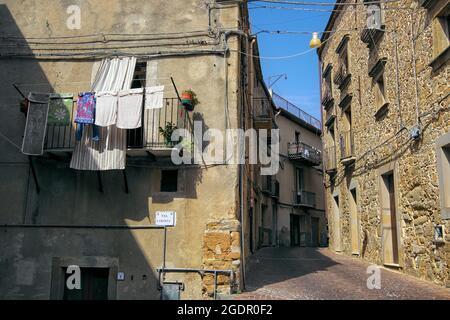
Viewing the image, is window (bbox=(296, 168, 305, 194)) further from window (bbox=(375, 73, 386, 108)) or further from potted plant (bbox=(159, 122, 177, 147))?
potted plant (bbox=(159, 122, 177, 147))

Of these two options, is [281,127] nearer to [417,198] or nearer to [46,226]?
[417,198]

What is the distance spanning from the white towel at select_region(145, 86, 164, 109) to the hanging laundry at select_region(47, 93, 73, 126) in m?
1.84

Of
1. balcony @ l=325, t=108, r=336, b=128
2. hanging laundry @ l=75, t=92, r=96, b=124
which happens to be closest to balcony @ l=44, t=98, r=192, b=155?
hanging laundry @ l=75, t=92, r=96, b=124

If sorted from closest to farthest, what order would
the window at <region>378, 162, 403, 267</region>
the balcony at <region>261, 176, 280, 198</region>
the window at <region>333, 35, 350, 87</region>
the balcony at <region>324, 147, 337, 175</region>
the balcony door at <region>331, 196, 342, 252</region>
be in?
the window at <region>378, 162, 403, 267</region>, the window at <region>333, 35, 350, 87</region>, the balcony door at <region>331, 196, 342, 252</region>, the balcony at <region>324, 147, 337, 175</region>, the balcony at <region>261, 176, 280, 198</region>

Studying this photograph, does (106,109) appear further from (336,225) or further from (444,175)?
(336,225)

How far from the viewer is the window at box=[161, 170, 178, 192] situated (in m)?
9.62

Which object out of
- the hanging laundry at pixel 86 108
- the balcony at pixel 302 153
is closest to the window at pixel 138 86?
the hanging laundry at pixel 86 108

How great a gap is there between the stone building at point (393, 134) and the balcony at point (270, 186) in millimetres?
6003

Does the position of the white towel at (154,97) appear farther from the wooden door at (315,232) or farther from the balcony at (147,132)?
the wooden door at (315,232)

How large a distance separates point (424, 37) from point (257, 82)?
32.7 feet

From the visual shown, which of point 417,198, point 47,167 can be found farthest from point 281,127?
point 47,167

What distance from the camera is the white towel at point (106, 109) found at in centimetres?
933

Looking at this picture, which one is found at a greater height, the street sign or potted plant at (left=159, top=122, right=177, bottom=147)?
potted plant at (left=159, top=122, right=177, bottom=147)

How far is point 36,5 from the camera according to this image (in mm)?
10711
